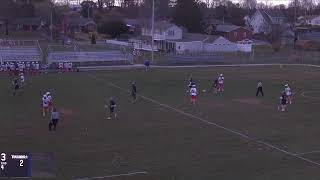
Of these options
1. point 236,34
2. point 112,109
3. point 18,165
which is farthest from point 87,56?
point 18,165

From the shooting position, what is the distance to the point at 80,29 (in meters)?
109

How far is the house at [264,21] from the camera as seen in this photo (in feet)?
357

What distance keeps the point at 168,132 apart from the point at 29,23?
89361 mm

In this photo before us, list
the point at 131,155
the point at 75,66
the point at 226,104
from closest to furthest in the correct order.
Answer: the point at 131,155 < the point at 226,104 < the point at 75,66

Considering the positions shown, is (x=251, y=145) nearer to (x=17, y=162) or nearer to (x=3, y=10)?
(x=17, y=162)

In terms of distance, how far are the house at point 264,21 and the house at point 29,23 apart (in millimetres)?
43990

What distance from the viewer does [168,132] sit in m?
24.6

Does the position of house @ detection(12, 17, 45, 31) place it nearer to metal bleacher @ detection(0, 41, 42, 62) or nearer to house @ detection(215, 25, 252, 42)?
house @ detection(215, 25, 252, 42)

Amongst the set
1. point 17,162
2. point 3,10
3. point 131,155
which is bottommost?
point 131,155

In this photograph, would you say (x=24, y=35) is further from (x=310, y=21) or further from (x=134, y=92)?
(x=310, y=21)

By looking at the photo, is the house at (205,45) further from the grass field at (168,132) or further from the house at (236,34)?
the grass field at (168,132)

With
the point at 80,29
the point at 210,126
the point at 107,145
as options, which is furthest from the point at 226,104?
the point at 80,29

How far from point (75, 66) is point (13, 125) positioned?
29.2m

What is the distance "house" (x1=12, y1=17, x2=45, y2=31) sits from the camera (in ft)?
354
